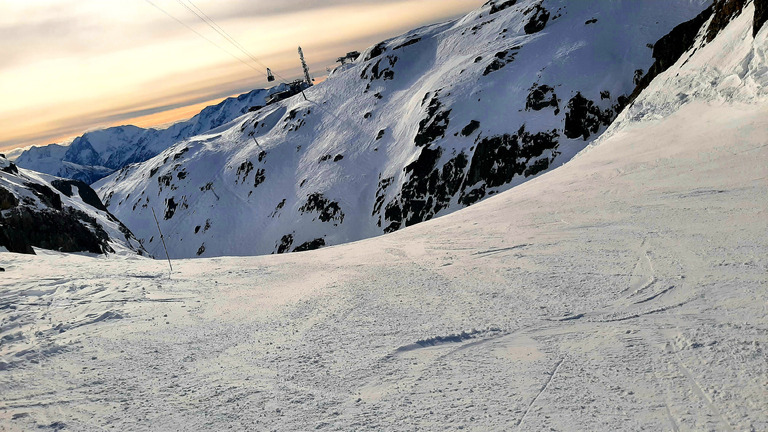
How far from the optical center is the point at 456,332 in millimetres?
6723

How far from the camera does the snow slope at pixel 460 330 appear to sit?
191 inches

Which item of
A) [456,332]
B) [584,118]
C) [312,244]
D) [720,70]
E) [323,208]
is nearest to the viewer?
[456,332]

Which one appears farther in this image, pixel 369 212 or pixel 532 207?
pixel 369 212

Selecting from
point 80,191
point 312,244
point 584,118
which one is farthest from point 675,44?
point 80,191

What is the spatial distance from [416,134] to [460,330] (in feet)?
163

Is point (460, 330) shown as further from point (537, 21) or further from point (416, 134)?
point (537, 21)

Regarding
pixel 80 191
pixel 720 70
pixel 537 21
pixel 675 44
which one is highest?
pixel 537 21

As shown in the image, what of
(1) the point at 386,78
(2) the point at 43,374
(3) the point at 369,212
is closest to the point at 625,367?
(2) the point at 43,374

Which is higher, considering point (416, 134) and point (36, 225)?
point (416, 134)

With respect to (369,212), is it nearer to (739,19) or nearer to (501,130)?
(501,130)

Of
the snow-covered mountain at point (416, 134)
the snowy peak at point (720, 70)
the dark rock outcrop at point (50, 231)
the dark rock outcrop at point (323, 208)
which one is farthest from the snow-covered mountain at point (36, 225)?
the snowy peak at point (720, 70)

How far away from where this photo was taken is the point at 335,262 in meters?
13.4

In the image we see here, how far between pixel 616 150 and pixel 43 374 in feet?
63.3

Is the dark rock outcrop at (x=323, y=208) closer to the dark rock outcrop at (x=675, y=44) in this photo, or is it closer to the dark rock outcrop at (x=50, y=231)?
the dark rock outcrop at (x=50, y=231)
